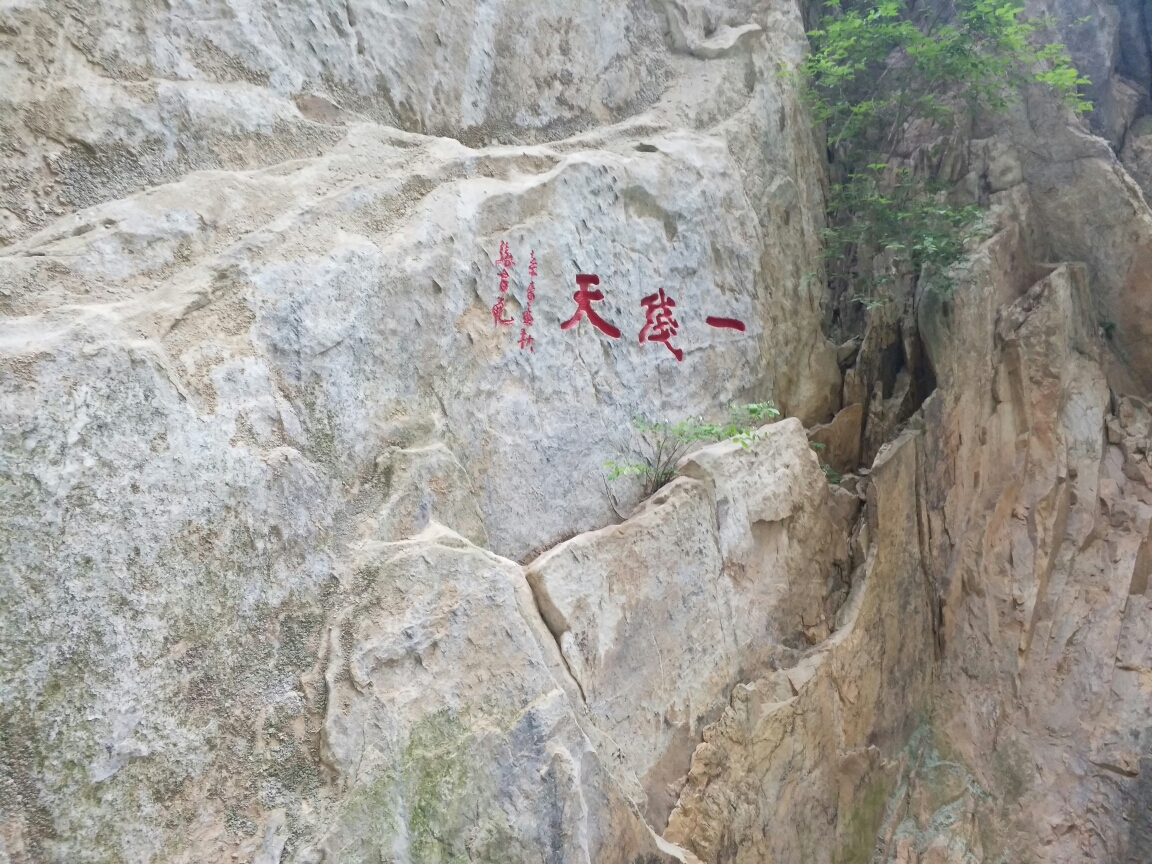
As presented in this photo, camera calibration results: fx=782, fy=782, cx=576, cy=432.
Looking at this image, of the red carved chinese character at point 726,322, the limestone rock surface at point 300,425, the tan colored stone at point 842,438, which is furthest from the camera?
the tan colored stone at point 842,438

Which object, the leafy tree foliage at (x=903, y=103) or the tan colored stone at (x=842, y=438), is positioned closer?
the leafy tree foliage at (x=903, y=103)

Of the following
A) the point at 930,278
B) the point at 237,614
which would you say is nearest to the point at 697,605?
the point at 237,614

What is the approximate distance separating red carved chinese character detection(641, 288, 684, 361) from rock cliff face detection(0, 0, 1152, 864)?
0.17 feet

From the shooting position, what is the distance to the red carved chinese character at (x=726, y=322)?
5.56 meters

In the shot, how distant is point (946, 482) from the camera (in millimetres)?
6203

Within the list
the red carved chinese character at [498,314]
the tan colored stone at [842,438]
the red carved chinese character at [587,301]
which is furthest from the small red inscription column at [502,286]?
the tan colored stone at [842,438]

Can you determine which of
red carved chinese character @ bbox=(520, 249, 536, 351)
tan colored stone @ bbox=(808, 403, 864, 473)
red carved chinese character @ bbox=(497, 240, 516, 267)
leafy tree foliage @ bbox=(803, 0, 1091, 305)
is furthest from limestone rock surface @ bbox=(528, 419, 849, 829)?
leafy tree foliage @ bbox=(803, 0, 1091, 305)

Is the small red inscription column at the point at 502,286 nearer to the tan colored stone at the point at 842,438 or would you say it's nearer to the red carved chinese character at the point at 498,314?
the red carved chinese character at the point at 498,314

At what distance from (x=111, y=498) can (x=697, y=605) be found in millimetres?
3109

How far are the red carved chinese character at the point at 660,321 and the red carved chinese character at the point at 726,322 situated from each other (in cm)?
36

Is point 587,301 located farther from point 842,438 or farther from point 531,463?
point 842,438

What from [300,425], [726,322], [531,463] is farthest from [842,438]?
[300,425]

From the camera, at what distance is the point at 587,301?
4770mm

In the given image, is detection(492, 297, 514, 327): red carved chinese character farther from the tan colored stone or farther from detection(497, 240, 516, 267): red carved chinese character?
the tan colored stone
